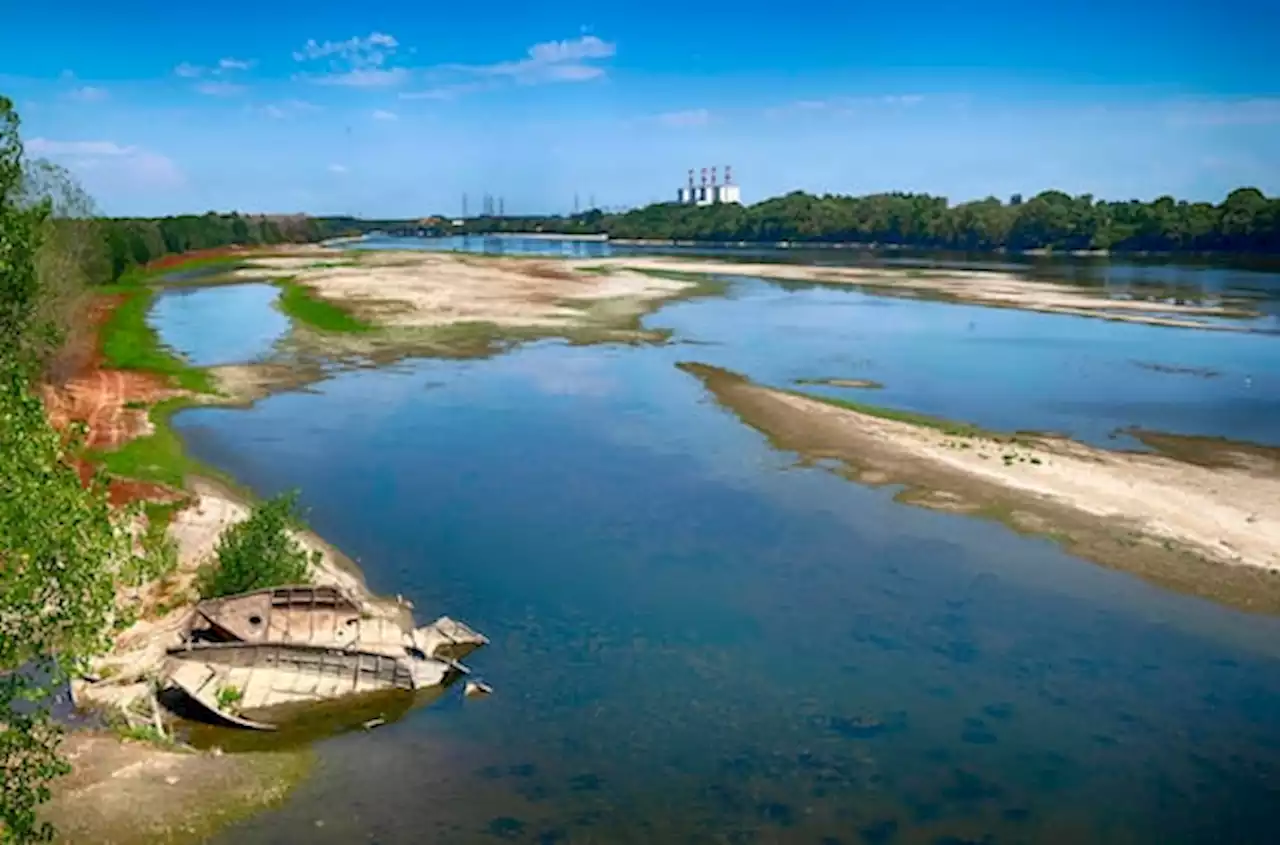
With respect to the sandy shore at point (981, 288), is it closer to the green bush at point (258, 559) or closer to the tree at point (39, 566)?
the green bush at point (258, 559)

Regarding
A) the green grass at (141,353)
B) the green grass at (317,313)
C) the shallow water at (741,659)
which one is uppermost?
the green grass at (317,313)

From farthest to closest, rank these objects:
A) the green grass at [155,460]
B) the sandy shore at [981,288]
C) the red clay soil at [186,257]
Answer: the red clay soil at [186,257] < the sandy shore at [981,288] < the green grass at [155,460]

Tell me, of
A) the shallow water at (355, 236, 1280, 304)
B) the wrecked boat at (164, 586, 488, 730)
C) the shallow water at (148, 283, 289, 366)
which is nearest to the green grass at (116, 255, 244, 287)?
the shallow water at (148, 283, 289, 366)

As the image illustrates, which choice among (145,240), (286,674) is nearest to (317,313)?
(286,674)

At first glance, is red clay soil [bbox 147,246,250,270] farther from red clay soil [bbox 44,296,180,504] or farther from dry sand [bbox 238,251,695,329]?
red clay soil [bbox 44,296,180,504]

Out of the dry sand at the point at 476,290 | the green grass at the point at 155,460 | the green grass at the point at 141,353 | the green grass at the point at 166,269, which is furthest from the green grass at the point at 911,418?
the green grass at the point at 166,269

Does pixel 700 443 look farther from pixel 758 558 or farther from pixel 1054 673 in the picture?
pixel 1054 673
